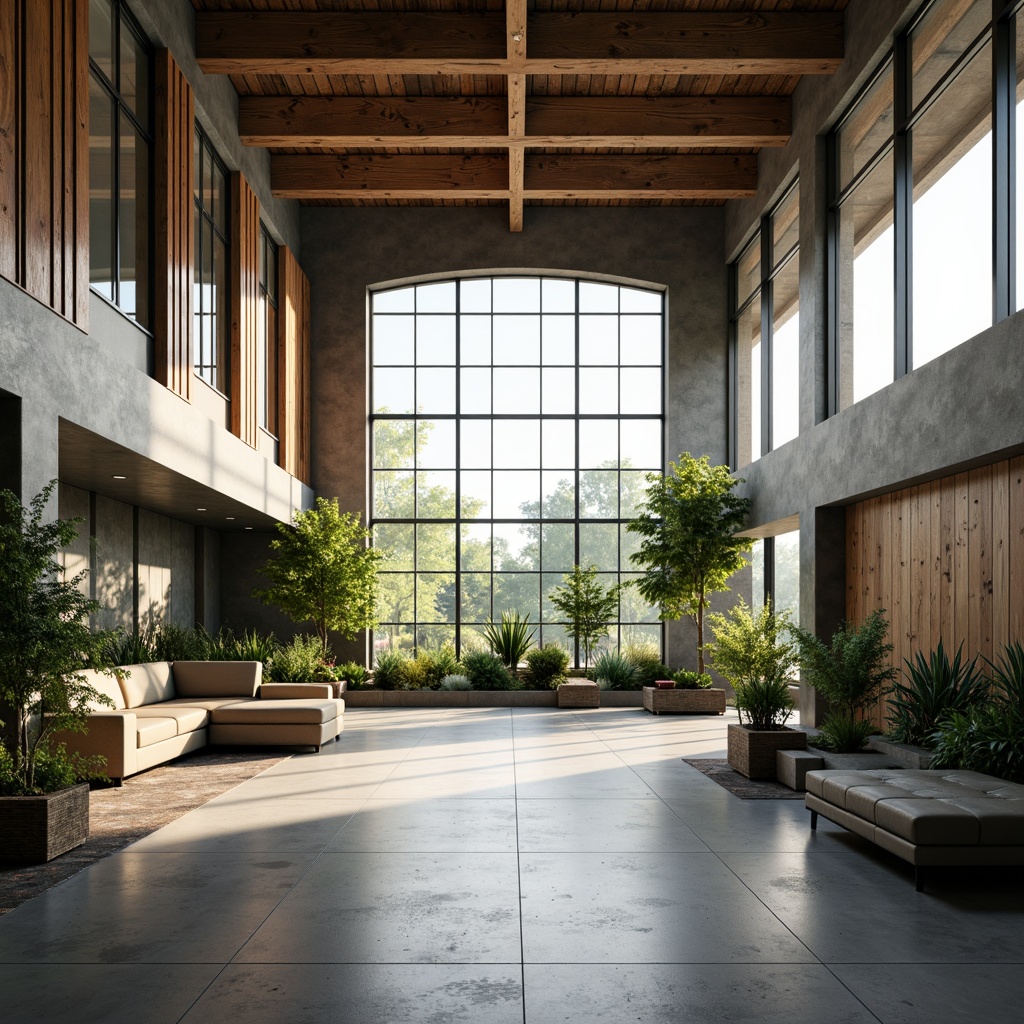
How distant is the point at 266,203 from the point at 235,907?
12246 millimetres

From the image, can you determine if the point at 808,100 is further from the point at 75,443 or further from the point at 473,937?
the point at 473,937

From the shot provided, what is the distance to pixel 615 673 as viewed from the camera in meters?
16.0

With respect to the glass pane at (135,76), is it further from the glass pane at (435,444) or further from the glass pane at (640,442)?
Answer: the glass pane at (640,442)

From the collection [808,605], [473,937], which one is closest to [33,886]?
[473,937]

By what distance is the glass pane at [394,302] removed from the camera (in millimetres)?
17953

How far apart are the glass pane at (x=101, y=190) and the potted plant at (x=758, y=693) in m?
6.20

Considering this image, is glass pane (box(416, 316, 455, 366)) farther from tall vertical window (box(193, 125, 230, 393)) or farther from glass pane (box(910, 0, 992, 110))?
glass pane (box(910, 0, 992, 110))

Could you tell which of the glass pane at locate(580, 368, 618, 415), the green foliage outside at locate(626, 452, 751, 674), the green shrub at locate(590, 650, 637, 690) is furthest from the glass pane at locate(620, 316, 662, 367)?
the green shrub at locate(590, 650, 637, 690)

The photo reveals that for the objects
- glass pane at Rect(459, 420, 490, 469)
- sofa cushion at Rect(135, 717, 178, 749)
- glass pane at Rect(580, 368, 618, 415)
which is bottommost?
sofa cushion at Rect(135, 717, 178, 749)

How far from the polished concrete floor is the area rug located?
0.16m

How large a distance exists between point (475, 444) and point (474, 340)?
1898 mm

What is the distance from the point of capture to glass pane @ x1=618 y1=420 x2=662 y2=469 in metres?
18.0

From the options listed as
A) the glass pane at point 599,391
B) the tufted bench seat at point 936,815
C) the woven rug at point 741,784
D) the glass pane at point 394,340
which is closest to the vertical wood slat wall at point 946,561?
the woven rug at point 741,784

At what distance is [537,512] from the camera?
1800 cm
